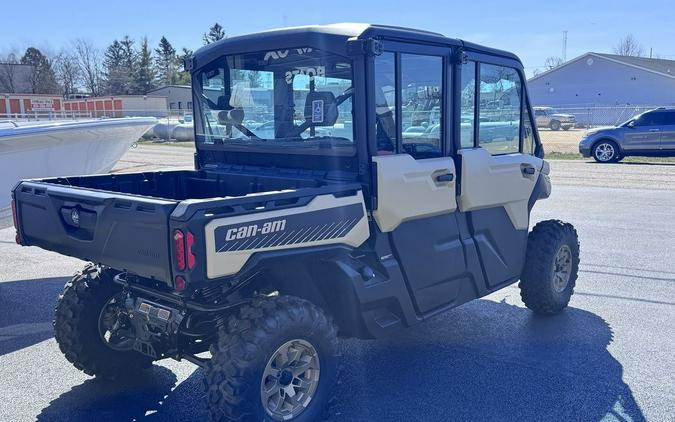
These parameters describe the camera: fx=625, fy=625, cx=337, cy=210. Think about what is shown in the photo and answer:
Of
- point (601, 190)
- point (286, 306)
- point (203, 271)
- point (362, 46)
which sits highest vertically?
point (362, 46)

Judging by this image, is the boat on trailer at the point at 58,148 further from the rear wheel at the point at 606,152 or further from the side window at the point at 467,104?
the rear wheel at the point at 606,152

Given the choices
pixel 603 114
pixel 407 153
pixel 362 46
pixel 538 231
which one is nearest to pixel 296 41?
pixel 362 46

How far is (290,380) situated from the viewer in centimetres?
343

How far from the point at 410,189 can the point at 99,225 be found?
1.85 meters

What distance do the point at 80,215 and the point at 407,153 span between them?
2.01 m

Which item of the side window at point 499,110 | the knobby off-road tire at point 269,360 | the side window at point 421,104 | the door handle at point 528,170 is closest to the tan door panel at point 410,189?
the side window at point 421,104

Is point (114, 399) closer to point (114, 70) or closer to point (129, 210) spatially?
point (129, 210)

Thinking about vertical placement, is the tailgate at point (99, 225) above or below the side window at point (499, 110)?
below

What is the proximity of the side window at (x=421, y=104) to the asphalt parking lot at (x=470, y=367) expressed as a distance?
1.56 m

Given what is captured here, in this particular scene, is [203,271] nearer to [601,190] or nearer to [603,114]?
[601,190]

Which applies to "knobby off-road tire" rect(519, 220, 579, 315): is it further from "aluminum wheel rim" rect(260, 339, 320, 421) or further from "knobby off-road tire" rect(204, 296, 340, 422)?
"aluminum wheel rim" rect(260, 339, 320, 421)

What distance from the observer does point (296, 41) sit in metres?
3.95

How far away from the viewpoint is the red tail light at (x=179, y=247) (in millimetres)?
2883

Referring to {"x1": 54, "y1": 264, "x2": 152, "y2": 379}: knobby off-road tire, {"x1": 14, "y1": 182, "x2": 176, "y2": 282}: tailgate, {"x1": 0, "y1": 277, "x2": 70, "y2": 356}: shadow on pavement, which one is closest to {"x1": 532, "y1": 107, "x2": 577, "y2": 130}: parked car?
{"x1": 0, "y1": 277, "x2": 70, "y2": 356}: shadow on pavement
